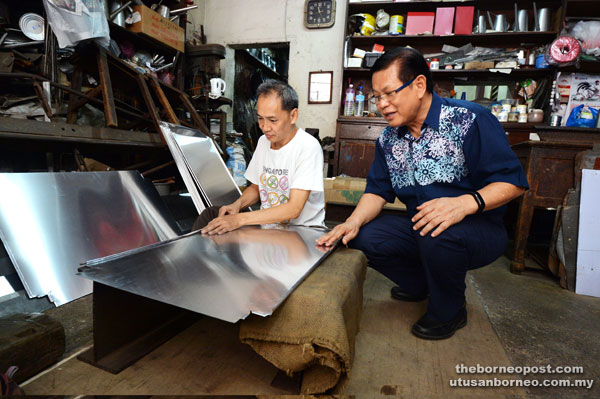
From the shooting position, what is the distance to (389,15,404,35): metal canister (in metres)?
3.71

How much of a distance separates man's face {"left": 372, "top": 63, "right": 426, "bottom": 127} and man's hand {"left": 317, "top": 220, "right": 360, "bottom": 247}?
1.47ft

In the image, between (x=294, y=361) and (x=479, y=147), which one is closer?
(x=294, y=361)

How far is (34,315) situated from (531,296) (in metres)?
2.24

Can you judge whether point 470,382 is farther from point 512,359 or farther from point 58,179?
point 58,179

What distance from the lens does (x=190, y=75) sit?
13.4 ft

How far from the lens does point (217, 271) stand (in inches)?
37.0

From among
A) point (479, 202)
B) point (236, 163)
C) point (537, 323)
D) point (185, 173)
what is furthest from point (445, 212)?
point (236, 163)

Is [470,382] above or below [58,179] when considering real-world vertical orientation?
below

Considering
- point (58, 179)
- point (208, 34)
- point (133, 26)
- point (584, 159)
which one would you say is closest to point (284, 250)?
point (58, 179)

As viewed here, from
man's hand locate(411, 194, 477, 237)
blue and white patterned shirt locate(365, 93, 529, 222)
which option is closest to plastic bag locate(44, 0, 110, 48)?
blue and white patterned shirt locate(365, 93, 529, 222)

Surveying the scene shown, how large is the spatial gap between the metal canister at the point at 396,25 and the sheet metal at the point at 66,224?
130 inches

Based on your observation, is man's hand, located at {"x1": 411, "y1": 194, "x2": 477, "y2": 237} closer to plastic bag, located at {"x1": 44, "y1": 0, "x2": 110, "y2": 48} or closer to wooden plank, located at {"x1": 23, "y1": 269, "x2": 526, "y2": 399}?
wooden plank, located at {"x1": 23, "y1": 269, "x2": 526, "y2": 399}

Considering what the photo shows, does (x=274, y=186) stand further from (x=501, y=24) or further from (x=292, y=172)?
(x=501, y=24)

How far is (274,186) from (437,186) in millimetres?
762
